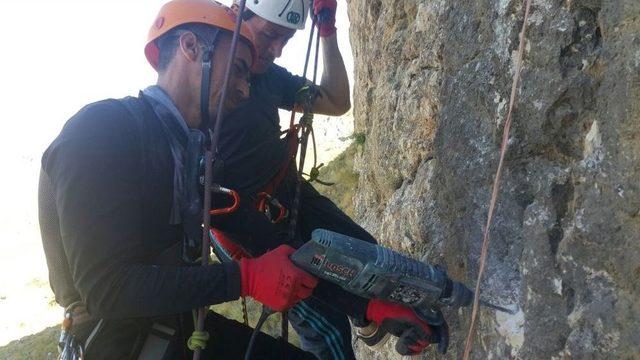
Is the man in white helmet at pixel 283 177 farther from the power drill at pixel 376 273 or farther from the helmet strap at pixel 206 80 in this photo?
the helmet strap at pixel 206 80

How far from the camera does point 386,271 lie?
286 centimetres

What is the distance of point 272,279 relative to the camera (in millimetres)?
2734

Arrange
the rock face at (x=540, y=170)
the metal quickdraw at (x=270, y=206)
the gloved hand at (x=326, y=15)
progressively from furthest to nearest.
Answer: the gloved hand at (x=326, y=15), the metal quickdraw at (x=270, y=206), the rock face at (x=540, y=170)

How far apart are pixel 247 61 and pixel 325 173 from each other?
8250 millimetres

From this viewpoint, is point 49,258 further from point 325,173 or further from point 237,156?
point 325,173

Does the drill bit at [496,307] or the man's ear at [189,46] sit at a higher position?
the man's ear at [189,46]

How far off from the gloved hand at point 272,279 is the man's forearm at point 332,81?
2.11 m

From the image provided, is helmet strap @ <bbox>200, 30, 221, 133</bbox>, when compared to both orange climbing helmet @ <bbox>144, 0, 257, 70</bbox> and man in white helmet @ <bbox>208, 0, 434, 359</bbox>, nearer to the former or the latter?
orange climbing helmet @ <bbox>144, 0, 257, 70</bbox>

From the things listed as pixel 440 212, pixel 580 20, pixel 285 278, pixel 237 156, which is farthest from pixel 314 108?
pixel 580 20

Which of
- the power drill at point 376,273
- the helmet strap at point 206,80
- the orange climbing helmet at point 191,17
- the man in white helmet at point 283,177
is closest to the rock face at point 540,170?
the power drill at point 376,273

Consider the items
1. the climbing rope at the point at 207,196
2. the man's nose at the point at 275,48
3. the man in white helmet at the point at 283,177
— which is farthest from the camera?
the man's nose at the point at 275,48

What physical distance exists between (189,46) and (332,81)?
197 centimetres

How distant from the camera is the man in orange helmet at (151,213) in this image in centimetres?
236

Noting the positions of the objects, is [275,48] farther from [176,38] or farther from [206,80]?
[206,80]
